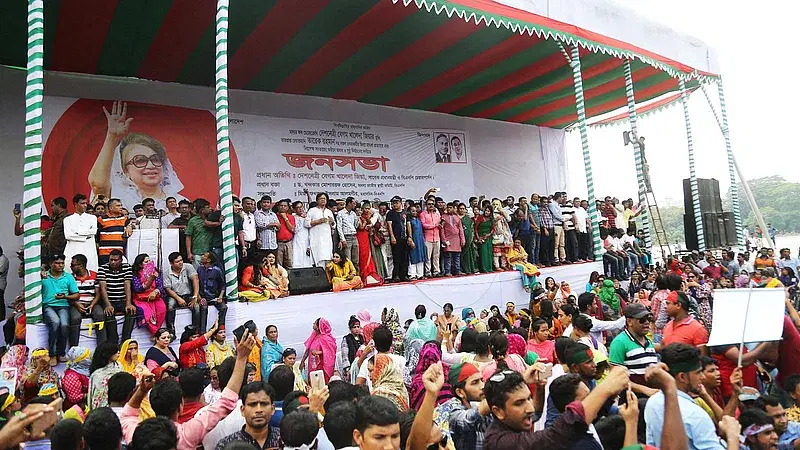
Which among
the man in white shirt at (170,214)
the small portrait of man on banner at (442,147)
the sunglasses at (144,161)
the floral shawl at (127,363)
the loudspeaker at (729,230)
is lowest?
the floral shawl at (127,363)

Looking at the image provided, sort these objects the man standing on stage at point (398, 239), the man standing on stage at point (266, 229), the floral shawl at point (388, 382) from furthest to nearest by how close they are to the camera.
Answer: the man standing on stage at point (398, 239) → the man standing on stage at point (266, 229) → the floral shawl at point (388, 382)

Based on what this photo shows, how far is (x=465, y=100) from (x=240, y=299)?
8336 millimetres

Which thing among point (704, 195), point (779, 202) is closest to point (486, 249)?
point (704, 195)

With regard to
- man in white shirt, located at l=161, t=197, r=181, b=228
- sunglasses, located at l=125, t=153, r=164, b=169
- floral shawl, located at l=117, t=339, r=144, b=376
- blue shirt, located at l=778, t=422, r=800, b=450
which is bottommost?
blue shirt, located at l=778, t=422, r=800, b=450

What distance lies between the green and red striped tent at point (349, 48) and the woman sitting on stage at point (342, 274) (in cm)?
350

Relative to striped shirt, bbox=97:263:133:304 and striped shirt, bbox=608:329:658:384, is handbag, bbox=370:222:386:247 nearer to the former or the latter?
striped shirt, bbox=97:263:133:304

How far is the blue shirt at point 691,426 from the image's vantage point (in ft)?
7.48

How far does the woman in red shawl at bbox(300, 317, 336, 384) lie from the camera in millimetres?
5852

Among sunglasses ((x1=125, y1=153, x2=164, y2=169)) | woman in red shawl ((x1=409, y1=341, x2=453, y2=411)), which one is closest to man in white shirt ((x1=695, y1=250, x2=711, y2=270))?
woman in red shawl ((x1=409, y1=341, x2=453, y2=411))

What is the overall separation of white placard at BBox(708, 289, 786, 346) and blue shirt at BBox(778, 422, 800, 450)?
477 millimetres

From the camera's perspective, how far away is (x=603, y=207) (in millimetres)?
12312

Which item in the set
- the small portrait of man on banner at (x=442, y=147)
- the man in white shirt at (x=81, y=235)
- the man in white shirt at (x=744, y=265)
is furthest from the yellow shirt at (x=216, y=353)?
the man in white shirt at (x=744, y=265)

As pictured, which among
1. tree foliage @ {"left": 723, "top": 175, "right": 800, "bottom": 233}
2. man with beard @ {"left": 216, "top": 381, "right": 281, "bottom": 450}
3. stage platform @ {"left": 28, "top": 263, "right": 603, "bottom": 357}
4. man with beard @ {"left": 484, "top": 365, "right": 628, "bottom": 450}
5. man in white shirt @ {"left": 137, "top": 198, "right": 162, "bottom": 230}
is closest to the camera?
man with beard @ {"left": 484, "top": 365, "right": 628, "bottom": 450}

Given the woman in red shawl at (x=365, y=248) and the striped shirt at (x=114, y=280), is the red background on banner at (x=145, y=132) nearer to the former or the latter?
the woman in red shawl at (x=365, y=248)
